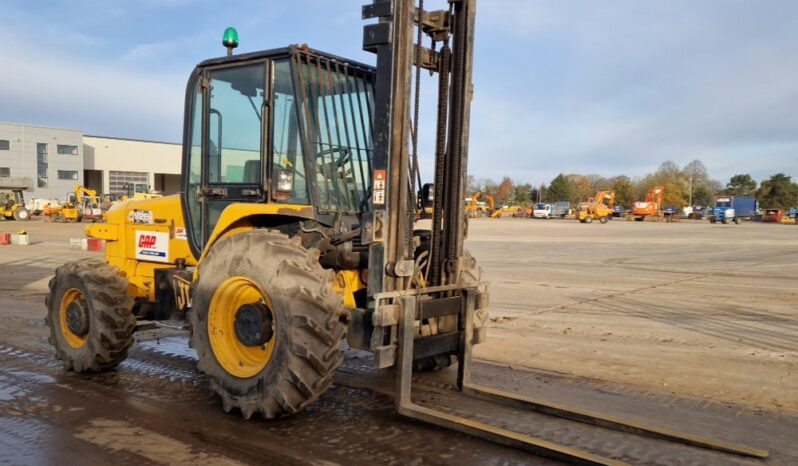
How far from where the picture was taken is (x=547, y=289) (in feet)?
44.8

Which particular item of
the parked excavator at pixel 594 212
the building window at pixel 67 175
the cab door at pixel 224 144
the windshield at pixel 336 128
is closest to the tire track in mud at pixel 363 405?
the cab door at pixel 224 144

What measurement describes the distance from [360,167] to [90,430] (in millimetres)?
2991

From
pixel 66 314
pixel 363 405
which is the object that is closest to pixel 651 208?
pixel 363 405

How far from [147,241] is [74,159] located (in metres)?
74.0

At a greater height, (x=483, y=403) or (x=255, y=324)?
(x=255, y=324)

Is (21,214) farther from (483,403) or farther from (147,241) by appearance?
(483,403)

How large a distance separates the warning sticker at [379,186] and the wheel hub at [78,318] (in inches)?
134

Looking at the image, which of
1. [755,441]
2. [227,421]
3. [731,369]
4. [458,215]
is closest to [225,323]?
[227,421]

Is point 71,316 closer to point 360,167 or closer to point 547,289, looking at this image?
point 360,167

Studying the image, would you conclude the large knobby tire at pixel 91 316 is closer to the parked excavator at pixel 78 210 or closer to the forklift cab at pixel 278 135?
the forklift cab at pixel 278 135

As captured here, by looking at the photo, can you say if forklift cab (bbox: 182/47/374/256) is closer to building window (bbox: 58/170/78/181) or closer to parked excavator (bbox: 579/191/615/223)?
parked excavator (bbox: 579/191/615/223)

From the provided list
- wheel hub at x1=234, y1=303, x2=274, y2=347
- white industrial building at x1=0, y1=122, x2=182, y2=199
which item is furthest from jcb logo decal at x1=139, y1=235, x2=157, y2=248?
white industrial building at x1=0, y1=122, x2=182, y2=199

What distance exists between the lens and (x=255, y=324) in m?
4.85

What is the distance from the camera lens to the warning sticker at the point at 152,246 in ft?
21.5
